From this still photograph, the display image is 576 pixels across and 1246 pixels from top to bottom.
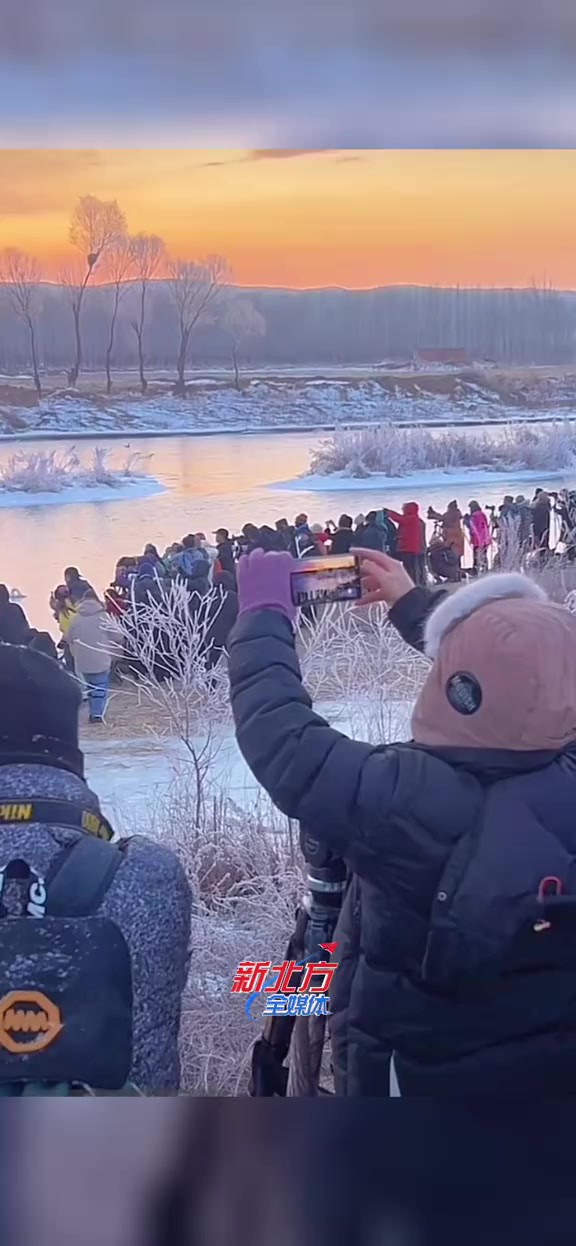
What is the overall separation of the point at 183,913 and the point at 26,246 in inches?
44.6

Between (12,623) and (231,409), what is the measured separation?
507mm

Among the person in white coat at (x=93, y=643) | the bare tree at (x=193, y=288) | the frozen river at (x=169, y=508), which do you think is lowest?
the person in white coat at (x=93, y=643)

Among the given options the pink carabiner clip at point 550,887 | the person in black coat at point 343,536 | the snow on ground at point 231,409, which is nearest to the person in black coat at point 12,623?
the snow on ground at point 231,409

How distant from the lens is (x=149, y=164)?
5.93 ft

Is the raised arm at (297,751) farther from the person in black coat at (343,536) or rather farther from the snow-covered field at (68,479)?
the snow-covered field at (68,479)

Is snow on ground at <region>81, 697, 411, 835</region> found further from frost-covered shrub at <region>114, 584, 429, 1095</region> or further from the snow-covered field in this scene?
the snow-covered field

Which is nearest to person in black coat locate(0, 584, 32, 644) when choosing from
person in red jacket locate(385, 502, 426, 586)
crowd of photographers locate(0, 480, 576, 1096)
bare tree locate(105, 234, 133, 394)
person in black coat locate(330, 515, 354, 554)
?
crowd of photographers locate(0, 480, 576, 1096)

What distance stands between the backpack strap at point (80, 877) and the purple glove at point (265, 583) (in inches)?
18.5

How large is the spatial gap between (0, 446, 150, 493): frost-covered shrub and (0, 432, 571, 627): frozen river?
0.06 feet

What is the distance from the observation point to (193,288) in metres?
1.84

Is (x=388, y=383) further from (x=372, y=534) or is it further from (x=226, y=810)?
(x=226, y=810)

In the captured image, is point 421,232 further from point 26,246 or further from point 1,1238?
point 1,1238

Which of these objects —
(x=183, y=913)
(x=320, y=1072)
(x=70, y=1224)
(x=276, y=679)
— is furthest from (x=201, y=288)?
(x=70, y=1224)

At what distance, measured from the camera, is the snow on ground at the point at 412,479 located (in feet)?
6.16
